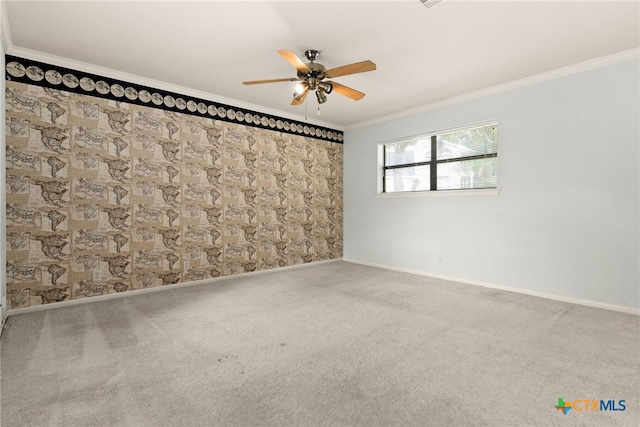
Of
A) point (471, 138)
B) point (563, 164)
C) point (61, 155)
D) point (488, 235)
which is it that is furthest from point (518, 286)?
point (61, 155)

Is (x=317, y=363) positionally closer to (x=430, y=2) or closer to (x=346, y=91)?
(x=346, y=91)

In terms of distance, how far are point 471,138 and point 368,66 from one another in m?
2.57

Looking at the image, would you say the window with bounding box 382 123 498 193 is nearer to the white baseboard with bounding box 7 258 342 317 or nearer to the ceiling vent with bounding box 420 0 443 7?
Result: the ceiling vent with bounding box 420 0 443 7

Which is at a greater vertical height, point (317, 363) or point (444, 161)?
point (444, 161)

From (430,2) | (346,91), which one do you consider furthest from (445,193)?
(430,2)

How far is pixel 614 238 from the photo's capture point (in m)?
3.20

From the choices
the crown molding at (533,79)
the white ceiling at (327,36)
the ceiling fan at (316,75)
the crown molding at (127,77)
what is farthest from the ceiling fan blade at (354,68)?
the crown molding at (533,79)

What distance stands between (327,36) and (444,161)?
2822 millimetres

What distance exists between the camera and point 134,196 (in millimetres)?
3727

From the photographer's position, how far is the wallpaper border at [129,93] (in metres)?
3.11

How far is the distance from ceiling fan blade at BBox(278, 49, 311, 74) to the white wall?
9.02 ft

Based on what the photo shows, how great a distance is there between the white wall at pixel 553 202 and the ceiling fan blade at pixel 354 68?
2439 mm

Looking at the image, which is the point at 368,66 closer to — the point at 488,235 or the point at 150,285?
the point at 488,235

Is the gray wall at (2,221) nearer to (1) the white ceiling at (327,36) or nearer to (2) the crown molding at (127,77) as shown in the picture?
(2) the crown molding at (127,77)
